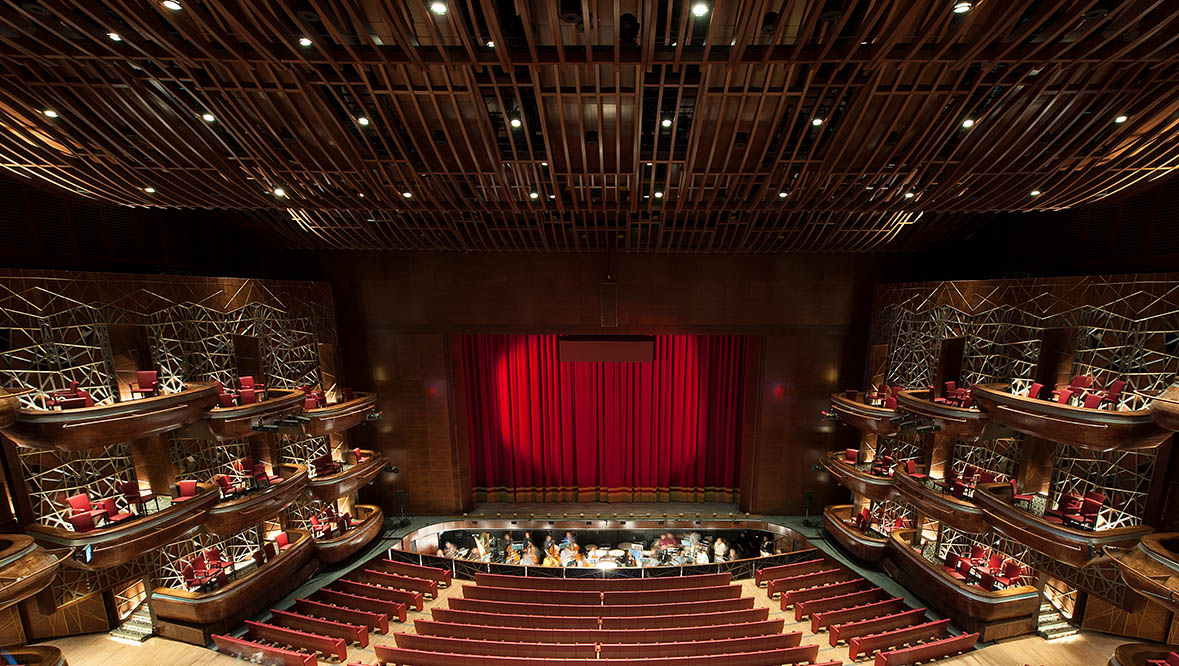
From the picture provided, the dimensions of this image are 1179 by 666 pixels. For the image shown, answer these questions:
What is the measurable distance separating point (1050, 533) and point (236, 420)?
1484 cm

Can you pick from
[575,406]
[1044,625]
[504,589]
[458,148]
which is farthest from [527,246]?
[1044,625]

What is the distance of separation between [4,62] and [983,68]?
11.6 metres

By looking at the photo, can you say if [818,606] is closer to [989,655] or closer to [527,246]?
[989,655]

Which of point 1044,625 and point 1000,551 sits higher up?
point 1000,551

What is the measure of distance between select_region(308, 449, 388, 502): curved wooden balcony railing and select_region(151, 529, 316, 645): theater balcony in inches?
51.5

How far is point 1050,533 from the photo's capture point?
769 centimetres

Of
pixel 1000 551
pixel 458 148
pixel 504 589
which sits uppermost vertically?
pixel 458 148

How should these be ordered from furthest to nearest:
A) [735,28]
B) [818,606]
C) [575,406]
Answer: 1. [575,406]
2. [818,606]
3. [735,28]

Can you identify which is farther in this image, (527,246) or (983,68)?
(527,246)

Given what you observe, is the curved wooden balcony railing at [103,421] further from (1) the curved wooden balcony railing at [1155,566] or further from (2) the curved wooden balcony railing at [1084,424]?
(1) the curved wooden balcony railing at [1155,566]

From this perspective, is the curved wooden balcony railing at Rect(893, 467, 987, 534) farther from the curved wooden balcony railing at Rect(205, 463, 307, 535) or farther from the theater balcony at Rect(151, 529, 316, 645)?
the theater balcony at Rect(151, 529, 316, 645)

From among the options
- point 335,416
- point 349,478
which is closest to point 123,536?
point 335,416

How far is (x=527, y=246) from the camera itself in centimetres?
1218

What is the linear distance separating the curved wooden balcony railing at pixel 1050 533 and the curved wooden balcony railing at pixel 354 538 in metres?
14.2
